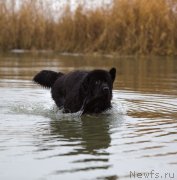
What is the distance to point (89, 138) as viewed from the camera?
7.01 m

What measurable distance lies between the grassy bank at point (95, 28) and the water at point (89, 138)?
576 inches

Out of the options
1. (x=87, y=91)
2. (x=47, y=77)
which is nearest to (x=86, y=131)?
(x=87, y=91)

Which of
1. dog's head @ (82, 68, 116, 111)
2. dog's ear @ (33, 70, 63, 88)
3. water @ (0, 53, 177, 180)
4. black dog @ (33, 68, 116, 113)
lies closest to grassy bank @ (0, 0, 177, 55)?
water @ (0, 53, 177, 180)

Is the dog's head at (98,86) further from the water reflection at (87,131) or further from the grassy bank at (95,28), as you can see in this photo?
the grassy bank at (95,28)

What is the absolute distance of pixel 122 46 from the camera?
89.7 ft

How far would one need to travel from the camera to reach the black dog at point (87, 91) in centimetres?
898

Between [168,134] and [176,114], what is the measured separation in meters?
1.92

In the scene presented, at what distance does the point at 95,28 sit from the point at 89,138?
21.6m

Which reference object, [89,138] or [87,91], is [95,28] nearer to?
[87,91]

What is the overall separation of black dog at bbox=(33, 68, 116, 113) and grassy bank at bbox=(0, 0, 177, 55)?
17.0m

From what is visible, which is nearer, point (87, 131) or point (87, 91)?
point (87, 131)

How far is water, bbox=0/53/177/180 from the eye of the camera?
5340 millimetres

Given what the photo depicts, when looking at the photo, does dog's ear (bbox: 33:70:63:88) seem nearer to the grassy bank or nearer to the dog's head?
the dog's head

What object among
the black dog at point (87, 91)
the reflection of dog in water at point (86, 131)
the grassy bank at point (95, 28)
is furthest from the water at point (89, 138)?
the grassy bank at point (95, 28)
